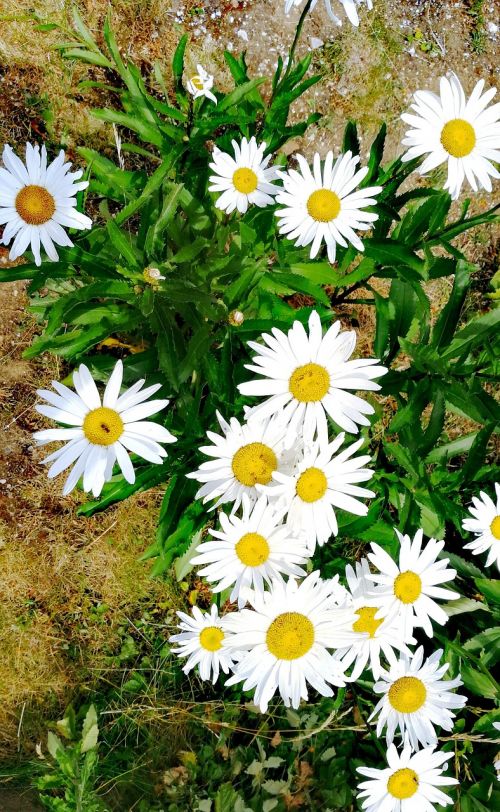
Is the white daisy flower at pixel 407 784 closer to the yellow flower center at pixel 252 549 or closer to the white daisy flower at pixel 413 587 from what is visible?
the white daisy flower at pixel 413 587

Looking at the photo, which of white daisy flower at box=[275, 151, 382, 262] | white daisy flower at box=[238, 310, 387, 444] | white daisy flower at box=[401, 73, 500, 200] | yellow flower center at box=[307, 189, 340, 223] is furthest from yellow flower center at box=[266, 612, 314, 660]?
white daisy flower at box=[401, 73, 500, 200]

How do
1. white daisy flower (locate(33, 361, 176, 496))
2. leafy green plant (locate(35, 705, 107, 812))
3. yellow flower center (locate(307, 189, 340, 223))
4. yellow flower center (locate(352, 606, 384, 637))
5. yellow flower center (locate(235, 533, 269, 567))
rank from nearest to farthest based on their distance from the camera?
white daisy flower (locate(33, 361, 176, 496))
yellow flower center (locate(235, 533, 269, 567))
yellow flower center (locate(307, 189, 340, 223))
yellow flower center (locate(352, 606, 384, 637))
leafy green plant (locate(35, 705, 107, 812))

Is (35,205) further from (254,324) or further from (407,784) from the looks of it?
(407,784)

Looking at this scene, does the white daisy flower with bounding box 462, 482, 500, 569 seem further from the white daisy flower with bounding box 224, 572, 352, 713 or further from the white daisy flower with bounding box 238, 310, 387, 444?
the white daisy flower with bounding box 238, 310, 387, 444

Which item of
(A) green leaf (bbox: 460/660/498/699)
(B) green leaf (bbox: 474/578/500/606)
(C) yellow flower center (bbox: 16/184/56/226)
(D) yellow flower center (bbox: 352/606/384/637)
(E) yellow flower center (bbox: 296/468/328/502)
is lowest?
(A) green leaf (bbox: 460/660/498/699)

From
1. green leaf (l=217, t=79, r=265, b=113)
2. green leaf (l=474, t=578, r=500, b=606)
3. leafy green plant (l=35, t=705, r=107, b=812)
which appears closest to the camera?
green leaf (l=217, t=79, r=265, b=113)

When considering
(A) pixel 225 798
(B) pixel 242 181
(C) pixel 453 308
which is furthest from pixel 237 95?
(A) pixel 225 798

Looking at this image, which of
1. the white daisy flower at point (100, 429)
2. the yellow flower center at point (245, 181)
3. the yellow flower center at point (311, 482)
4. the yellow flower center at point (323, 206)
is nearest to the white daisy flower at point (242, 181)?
the yellow flower center at point (245, 181)
